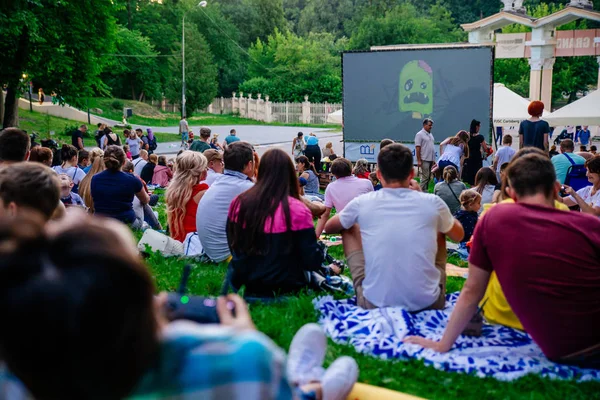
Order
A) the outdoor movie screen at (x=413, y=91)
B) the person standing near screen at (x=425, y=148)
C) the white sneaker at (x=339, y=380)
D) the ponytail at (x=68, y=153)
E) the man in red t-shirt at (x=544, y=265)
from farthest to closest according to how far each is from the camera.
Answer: the outdoor movie screen at (x=413, y=91) → the person standing near screen at (x=425, y=148) → the ponytail at (x=68, y=153) → the man in red t-shirt at (x=544, y=265) → the white sneaker at (x=339, y=380)

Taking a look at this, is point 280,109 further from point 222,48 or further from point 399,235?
point 399,235

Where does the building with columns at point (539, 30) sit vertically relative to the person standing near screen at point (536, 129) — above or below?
above

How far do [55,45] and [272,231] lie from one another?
77.2 feet

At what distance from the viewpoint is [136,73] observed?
192 feet

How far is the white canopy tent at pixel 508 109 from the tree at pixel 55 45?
51.9ft

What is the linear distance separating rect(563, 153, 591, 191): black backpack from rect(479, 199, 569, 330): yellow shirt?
5.94 m

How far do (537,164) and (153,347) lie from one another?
3.07 meters

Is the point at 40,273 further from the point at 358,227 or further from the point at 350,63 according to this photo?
the point at 350,63

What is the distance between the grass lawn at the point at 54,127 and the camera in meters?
33.2

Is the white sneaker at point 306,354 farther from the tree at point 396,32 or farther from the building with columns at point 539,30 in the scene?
the tree at point 396,32

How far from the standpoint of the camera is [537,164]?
4031 millimetres

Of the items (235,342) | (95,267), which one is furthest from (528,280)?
(95,267)

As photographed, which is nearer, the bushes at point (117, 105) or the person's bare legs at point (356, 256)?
the person's bare legs at point (356, 256)

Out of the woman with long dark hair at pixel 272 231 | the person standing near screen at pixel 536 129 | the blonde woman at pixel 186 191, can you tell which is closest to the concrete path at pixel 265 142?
the person standing near screen at pixel 536 129
